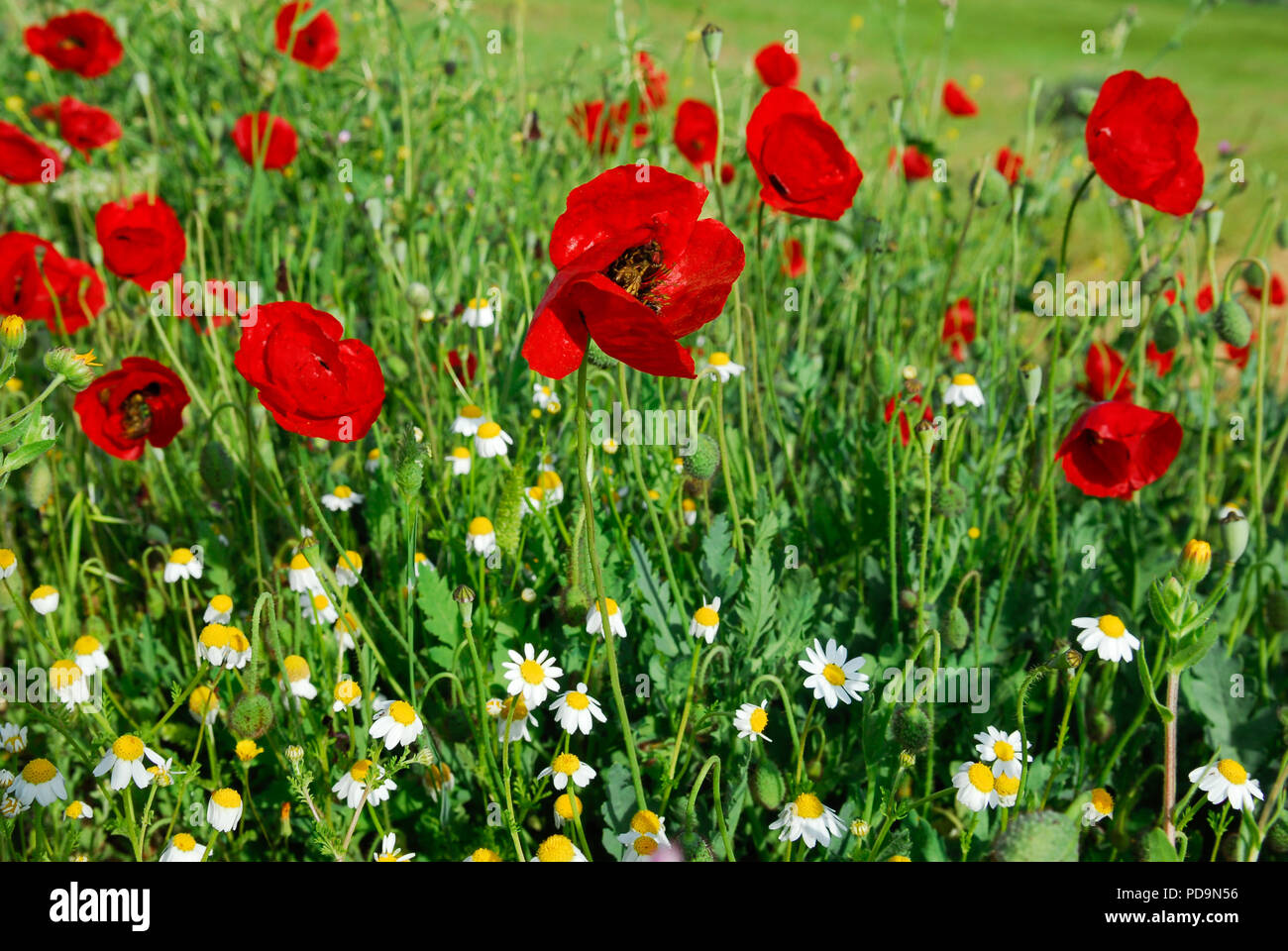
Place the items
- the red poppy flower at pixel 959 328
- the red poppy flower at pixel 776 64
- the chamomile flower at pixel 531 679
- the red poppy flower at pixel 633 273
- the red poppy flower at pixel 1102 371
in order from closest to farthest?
1. the red poppy flower at pixel 633 273
2. the chamomile flower at pixel 531 679
3. the red poppy flower at pixel 1102 371
4. the red poppy flower at pixel 776 64
5. the red poppy flower at pixel 959 328

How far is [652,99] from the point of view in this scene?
2.49 metres

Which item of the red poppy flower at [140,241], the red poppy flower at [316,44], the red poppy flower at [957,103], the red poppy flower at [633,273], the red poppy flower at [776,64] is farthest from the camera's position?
the red poppy flower at [957,103]

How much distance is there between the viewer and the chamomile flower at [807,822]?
1005 millimetres

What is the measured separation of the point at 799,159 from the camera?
124 cm

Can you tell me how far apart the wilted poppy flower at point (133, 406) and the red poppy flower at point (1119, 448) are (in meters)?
1.05

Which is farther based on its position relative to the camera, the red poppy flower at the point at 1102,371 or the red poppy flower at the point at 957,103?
the red poppy flower at the point at 957,103

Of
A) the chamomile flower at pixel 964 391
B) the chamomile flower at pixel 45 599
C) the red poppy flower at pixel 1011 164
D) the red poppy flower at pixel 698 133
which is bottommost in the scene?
the chamomile flower at pixel 45 599

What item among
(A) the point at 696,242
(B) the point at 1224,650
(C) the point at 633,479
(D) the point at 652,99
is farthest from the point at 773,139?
(D) the point at 652,99

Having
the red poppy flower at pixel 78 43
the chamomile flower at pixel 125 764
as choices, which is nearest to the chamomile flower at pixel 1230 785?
the chamomile flower at pixel 125 764

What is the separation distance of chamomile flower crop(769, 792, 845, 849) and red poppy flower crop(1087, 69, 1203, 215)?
2.69 feet

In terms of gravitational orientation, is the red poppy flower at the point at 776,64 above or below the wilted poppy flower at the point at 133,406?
above

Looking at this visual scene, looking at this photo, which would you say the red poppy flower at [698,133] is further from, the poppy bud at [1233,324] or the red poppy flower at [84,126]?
the red poppy flower at [84,126]

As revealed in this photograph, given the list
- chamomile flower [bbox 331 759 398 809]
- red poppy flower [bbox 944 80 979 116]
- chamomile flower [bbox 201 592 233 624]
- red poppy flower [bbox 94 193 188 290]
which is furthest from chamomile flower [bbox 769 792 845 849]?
red poppy flower [bbox 944 80 979 116]
